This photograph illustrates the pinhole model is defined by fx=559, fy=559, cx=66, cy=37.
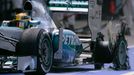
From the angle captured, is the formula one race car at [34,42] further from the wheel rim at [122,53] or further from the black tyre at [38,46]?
the wheel rim at [122,53]

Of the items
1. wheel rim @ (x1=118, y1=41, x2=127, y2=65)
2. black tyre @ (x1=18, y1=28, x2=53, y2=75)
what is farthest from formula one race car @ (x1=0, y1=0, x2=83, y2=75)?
wheel rim @ (x1=118, y1=41, x2=127, y2=65)

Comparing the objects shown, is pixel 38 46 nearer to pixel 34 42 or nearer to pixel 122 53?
pixel 34 42

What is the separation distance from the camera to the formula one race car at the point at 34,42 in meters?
10.1

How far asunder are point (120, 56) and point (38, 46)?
183 inches

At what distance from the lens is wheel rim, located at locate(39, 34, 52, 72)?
10453mm

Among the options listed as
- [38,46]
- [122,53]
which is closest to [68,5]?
[122,53]

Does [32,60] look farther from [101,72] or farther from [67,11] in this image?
[67,11]

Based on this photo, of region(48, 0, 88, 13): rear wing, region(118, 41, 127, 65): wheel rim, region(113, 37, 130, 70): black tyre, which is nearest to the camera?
region(113, 37, 130, 70): black tyre

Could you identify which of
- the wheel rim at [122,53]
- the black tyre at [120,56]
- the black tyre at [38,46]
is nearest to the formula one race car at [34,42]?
the black tyre at [38,46]

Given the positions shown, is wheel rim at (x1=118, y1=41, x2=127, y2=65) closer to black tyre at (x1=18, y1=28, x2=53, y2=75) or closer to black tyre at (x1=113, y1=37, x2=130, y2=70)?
black tyre at (x1=113, y1=37, x2=130, y2=70)

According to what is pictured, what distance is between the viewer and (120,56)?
14.5m

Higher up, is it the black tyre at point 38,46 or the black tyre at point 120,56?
the black tyre at point 38,46

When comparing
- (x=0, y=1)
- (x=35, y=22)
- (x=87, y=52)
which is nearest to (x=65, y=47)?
(x=35, y=22)

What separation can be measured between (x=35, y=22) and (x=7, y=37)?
1.75m
